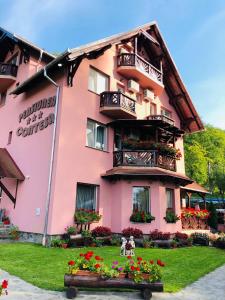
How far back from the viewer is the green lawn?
7.14 metres

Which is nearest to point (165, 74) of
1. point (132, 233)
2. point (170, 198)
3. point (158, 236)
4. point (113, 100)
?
point (113, 100)

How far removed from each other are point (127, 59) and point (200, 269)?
46.1 ft

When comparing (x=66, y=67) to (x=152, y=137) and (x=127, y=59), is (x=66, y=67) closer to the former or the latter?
(x=127, y=59)

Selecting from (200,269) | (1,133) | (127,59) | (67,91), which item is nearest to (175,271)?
(200,269)

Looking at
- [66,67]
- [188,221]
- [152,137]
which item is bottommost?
[188,221]

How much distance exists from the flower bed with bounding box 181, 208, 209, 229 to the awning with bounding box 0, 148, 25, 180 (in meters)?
11.0

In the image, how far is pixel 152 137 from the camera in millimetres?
18828

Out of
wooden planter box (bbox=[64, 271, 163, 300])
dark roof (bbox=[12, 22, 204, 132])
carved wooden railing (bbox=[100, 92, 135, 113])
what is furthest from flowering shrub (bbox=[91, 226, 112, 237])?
dark roof (bbox=[12, 22, 204, 132])

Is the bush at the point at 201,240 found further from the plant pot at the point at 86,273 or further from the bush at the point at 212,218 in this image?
the bush at the point at 212,218

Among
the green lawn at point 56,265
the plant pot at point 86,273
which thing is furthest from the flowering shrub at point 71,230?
the plant pot at point 86,273

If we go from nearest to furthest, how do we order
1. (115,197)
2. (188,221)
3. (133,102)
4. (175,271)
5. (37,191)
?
1. (175,271)
2. (37,191)
3. (115,197)
4. (133,102)
5. (188,221)

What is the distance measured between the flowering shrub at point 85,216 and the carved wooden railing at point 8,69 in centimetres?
1111

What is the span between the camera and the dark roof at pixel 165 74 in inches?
631

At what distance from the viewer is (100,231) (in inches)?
575
